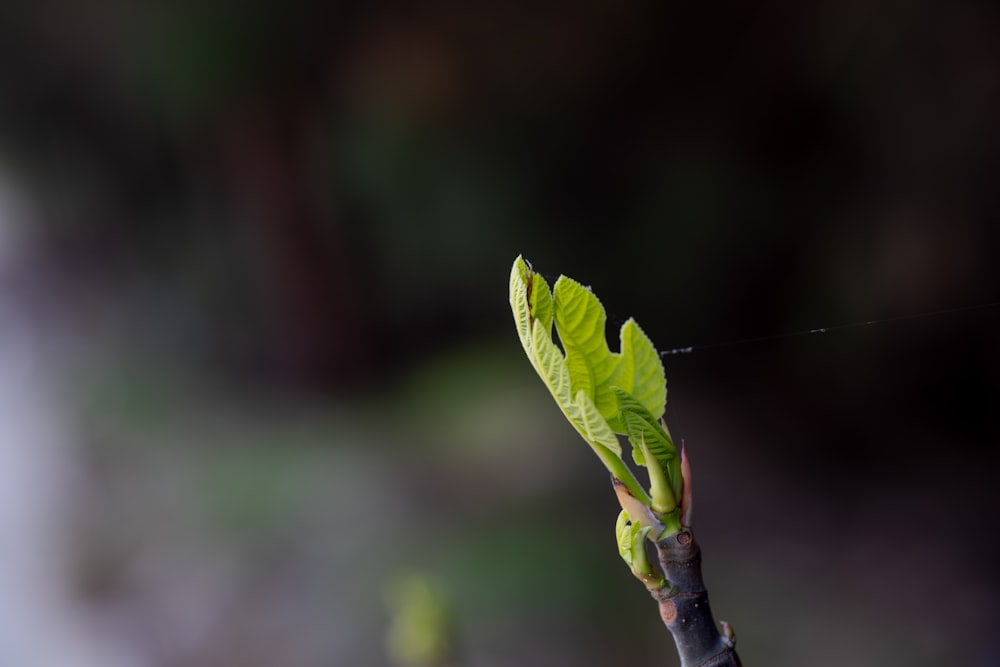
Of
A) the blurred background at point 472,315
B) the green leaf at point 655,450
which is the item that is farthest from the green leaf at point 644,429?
the blurred background at point 472,315

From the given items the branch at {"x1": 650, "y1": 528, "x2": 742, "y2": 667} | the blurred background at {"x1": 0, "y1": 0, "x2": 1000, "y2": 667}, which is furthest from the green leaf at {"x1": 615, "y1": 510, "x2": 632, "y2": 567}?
the blurred background at {"x1": 0, "y1": 0, "x2": 1000, "y2": 667}

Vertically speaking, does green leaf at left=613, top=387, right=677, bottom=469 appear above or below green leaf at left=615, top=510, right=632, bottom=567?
above

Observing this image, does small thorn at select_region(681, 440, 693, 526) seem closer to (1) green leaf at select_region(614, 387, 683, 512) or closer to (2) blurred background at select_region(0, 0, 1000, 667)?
(1) green leaf at select_region(614, 387, 683, 512)

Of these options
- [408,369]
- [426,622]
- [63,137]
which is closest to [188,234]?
[63,137]

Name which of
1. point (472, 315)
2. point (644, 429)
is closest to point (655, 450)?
point (644, 429)

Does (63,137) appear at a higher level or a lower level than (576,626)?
higher

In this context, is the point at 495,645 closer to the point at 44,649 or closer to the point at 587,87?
the point at 44,649

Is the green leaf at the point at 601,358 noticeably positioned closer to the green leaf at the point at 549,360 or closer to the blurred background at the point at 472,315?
the green leaf at the point at 549,360

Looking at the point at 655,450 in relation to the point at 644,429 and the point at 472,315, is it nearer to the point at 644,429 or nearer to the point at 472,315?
the point at 644,429
